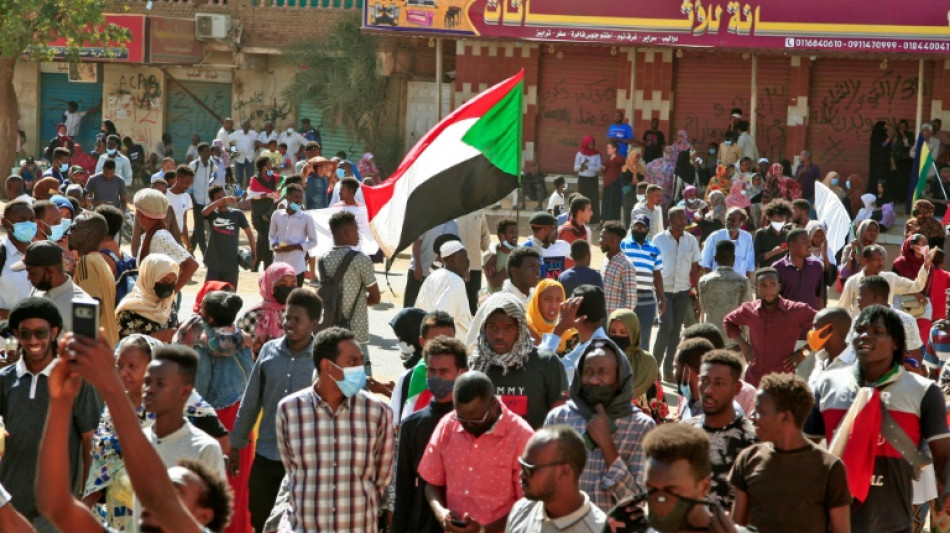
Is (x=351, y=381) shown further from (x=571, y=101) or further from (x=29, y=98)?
(x=29, y=98)

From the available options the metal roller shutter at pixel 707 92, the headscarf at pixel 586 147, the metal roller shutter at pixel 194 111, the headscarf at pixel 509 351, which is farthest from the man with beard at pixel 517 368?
the metal roller shutter at pixel 194 111

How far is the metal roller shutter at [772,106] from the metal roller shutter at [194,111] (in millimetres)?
11464

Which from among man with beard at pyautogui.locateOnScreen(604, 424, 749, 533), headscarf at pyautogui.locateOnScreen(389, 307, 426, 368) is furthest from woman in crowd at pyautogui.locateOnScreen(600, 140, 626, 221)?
man with beard at pyautogui.locateOnScreen(604, 424, 749, 533)

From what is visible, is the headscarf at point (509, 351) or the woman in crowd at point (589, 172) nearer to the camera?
the headscarf at point (509, 351)

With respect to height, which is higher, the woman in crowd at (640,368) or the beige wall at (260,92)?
the beige wall at (260,92)

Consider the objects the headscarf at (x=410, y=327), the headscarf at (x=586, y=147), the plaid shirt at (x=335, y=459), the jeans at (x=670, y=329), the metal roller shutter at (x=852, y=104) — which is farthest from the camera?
the headscarf at (x=586, y=147)

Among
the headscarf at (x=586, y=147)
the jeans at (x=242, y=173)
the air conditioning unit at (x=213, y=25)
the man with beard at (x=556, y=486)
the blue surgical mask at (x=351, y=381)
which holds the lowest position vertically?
the man with beard at (x=556, y=486)

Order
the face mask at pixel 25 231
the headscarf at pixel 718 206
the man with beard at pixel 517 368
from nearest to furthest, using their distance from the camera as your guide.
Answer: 1. the man with beard at pixel 517 368
2. the face mask at pixel 25 231
3. the headscarf at pixel 718 206

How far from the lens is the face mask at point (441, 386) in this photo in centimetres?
609

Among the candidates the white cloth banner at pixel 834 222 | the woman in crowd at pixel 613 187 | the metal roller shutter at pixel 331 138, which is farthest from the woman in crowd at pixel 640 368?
the metal roller shutter at pixel 331 138

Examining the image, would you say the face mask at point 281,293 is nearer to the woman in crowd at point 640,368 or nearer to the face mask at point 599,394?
the woman in crowd at point 640,368

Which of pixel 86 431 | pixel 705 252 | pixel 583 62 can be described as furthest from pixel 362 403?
pixel 583 62

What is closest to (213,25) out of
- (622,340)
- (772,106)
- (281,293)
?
(772,106)

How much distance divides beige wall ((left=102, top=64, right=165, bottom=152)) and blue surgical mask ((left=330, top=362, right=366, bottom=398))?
2581 centimetres
